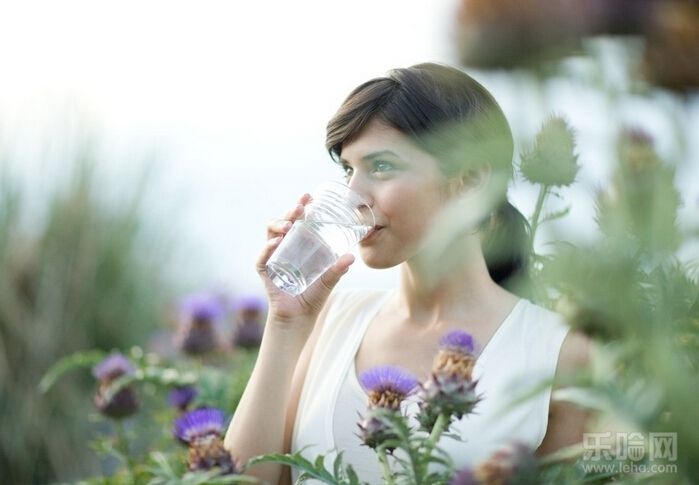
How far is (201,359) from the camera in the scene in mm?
2955

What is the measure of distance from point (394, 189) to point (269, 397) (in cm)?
43

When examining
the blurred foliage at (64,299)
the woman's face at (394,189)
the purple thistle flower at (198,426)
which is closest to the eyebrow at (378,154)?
the woman's face at (394,189)

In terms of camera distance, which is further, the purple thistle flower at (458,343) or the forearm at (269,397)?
the forearm at (269,397)

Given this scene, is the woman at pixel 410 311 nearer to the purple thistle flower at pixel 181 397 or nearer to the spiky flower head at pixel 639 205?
the purple thistle flower at pixel 181 397

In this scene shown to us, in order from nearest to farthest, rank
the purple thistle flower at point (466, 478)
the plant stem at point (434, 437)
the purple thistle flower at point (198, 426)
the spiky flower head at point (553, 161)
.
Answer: the purple thistle flower at point (466, 478)
the plant stem at point (434, 437)
the spiky flower head at point (553, 161)
the purple thistle flower at point (198, 426)

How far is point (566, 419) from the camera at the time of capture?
176 centimetres

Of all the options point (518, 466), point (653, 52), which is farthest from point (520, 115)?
point (518, 466)

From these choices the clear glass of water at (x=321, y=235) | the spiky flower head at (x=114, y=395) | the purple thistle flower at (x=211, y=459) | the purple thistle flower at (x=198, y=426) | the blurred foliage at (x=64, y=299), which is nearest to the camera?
the purple thistle flower at (x=211, y=459)

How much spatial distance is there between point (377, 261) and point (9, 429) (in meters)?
3.27

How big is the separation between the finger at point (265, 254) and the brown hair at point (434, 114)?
24cm

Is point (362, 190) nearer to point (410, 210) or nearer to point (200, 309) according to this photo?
point (410, 210)

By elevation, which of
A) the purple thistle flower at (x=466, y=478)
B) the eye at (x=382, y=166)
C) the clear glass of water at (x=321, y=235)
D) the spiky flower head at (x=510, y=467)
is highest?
the eye at (x=382, y=166)

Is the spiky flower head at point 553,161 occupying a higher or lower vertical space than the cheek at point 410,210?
higher

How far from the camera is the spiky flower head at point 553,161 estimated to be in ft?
4.55
